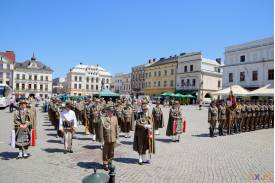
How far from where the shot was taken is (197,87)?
62.6 meters

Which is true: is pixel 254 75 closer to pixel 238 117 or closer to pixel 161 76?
pixel 238 117

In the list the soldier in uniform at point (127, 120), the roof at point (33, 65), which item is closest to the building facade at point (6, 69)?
the roof at point (33, 65)

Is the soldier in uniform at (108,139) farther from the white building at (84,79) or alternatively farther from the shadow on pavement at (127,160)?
the white building at (84,79)

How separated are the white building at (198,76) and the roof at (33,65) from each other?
45.2 meters

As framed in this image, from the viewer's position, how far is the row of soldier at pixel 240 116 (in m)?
14.6

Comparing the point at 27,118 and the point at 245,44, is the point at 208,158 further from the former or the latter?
the point at 245,44

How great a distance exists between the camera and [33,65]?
307 feet

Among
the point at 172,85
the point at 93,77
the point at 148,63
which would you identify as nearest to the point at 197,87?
the point at 172,85

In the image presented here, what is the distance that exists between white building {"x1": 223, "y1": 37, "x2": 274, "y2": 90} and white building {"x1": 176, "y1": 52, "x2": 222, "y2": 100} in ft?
41.0

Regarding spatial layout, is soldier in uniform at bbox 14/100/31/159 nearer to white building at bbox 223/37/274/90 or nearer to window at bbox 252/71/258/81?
white building at bbox 223/37/274/90

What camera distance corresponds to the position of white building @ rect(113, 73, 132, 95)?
97.7m

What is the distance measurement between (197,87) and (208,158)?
53917mm

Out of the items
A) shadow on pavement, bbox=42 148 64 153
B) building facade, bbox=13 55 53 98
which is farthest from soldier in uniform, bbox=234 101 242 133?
building facade, bbox=13 55 53 98

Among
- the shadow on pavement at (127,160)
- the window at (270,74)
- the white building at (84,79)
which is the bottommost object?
the shadow on pavement at (127,160)
